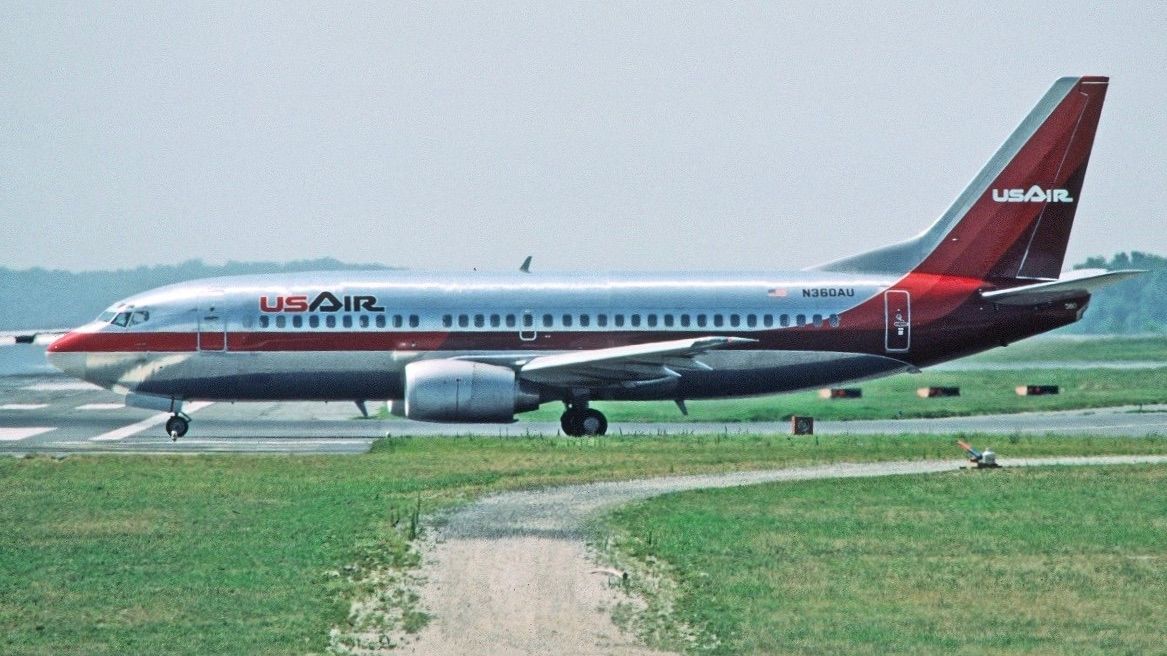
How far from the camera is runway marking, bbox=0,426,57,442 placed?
4406cm

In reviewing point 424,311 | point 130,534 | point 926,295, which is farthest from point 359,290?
point 130,534

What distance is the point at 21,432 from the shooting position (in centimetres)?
4581

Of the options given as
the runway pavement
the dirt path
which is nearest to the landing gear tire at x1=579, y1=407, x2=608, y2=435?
the runway pavement

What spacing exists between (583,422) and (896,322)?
842 cm

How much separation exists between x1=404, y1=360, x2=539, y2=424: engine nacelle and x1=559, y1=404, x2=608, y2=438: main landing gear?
253cm

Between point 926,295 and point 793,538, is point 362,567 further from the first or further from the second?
point 926,295

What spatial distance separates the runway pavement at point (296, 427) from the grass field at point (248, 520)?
3821 mm

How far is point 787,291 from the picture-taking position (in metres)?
43.2

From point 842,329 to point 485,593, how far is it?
81.4ft

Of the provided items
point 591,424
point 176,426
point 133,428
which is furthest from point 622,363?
point 133,428

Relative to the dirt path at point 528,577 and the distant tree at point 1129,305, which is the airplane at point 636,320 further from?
the distant tree at point 1129,305

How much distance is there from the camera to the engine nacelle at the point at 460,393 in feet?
135

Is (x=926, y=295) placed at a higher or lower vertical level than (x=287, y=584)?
higher

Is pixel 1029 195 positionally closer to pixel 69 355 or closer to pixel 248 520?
pixel 69 355
